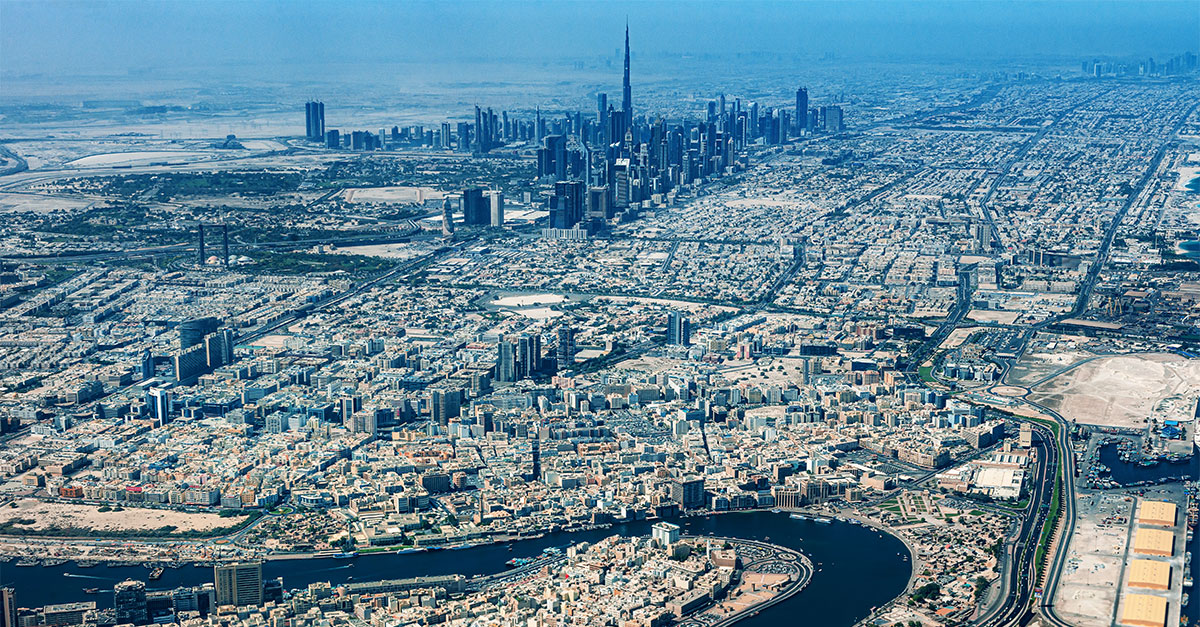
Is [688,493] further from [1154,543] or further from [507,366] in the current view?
[507,366]

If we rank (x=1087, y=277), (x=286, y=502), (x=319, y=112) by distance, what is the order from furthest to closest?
1. (x=319, y=112)
2. (x=1087, y=277)
3. (x=286, y=502)

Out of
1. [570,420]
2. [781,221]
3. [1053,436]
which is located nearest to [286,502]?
[570,420]

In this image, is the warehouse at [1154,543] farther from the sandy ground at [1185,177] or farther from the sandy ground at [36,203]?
the sandy ground at [36,203]

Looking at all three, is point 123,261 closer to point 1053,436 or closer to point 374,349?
point 374,349

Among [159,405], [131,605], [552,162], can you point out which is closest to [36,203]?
[552,162]

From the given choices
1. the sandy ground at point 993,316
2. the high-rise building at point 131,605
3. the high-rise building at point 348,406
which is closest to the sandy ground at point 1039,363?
the sandy ground at point 993,316

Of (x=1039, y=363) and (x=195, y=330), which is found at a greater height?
(x=195, y=330)
